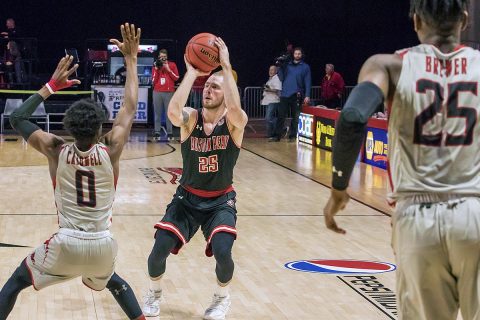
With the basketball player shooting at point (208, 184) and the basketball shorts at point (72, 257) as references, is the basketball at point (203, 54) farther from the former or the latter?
the basketball shorts at point (72, 257)

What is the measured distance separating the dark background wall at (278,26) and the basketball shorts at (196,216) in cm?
2017

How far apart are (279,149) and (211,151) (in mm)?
12007

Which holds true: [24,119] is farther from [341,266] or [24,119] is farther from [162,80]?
[162,80]

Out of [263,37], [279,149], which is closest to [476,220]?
[279,149]

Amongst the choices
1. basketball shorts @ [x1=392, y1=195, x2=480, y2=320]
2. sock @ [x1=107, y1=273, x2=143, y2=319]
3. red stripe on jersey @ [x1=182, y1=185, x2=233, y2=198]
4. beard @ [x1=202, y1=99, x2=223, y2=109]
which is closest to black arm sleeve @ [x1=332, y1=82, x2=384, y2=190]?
basketball shorts @ [x1=392, y1=195, x2=480, y2=320]

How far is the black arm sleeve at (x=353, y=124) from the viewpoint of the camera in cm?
323

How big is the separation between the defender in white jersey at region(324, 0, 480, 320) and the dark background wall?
23.3m

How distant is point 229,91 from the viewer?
6395 mm

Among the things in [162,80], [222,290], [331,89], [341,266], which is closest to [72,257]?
[222,290]

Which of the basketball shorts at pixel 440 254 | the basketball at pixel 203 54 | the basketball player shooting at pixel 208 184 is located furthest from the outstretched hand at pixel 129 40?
the basketball shorts at pixel 440 254

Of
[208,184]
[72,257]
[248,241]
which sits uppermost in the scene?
[208,184]

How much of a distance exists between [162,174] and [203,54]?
7949 mm

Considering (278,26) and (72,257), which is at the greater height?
(278,26)

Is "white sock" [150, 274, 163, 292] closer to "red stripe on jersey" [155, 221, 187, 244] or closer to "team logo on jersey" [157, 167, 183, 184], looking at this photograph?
"red stripe on jersey" [155, 221, 187, 244]
